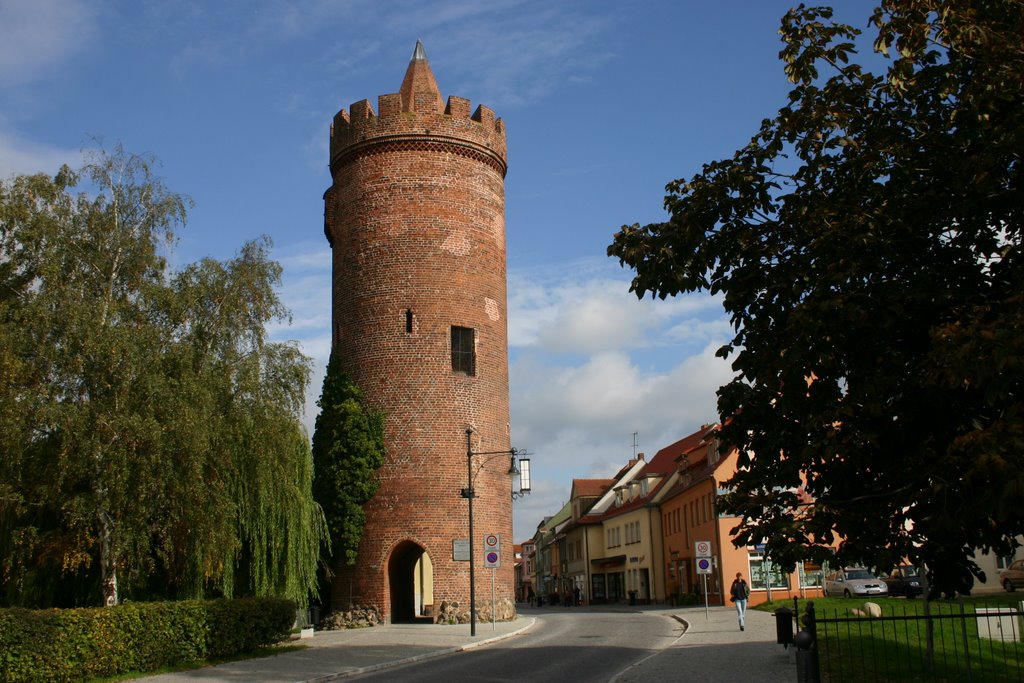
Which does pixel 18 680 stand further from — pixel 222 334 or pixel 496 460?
pixel 496 460

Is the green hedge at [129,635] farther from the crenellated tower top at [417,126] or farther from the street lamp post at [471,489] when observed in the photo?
the crenellated tower top at [417,126]

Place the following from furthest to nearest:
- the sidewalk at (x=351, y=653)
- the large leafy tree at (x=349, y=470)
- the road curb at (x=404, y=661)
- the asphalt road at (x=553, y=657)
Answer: the large leafy tree at (x=349, y=470) → the sidewalk at (x=351, y=653) → the road curb at (x=404, y=661) → the asphalt road at (x=553, y=657)

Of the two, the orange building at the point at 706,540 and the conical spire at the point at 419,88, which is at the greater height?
the conical spire at the point at 419,88

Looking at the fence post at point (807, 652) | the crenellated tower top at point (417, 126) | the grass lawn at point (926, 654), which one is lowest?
the grass lawn at point (926, 654)

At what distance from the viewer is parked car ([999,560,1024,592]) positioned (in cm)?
3128

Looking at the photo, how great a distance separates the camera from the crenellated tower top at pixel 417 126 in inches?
1275

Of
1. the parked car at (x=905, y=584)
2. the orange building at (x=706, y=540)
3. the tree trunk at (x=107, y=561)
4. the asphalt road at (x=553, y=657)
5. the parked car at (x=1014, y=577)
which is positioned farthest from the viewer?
the orange building at (x=706, y=540)

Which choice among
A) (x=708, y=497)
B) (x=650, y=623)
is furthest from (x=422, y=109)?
(x=708, y=497)

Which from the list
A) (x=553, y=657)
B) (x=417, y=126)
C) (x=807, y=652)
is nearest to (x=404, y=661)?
(x=553, y=657)

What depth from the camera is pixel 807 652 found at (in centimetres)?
894

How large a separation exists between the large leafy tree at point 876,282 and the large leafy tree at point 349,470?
21117 millimetres

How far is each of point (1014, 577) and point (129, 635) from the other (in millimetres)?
27305

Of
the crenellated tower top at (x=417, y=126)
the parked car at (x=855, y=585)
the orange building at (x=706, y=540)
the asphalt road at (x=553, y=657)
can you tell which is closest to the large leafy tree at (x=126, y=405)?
the asphalt road at (x=553, y=657)

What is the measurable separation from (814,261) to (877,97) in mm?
1830
